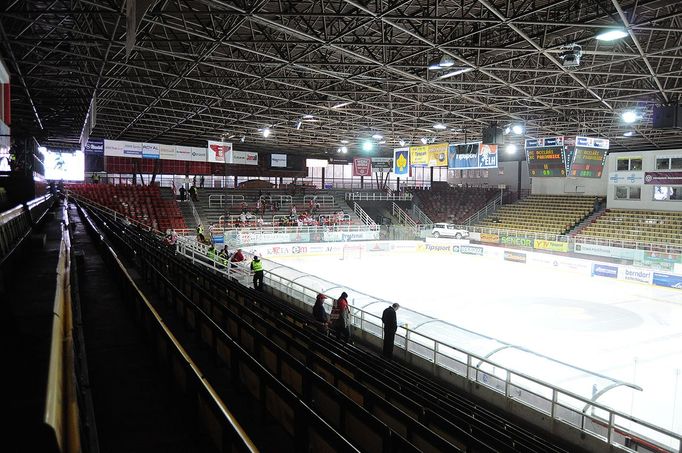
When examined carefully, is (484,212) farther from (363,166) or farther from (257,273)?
(257,273)

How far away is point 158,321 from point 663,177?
35038 millimetres

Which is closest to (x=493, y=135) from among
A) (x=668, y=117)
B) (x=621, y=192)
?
(x=668, y=117)

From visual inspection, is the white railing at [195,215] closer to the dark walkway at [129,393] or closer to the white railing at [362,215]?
the white railing at [362,215]

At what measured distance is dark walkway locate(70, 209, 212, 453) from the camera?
3574 millimetres

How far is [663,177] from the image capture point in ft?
102

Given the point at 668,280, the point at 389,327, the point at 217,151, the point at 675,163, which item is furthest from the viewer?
the point at 675,163

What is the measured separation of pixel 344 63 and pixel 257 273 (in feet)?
29.3

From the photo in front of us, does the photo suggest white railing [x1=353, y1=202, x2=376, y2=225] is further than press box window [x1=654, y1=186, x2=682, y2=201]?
Yes

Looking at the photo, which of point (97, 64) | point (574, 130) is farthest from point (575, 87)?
point (97, 64)

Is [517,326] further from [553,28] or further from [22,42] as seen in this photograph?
[22,42]

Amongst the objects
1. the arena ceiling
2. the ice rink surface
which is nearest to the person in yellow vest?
the ice rink surface

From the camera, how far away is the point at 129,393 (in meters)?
4.28

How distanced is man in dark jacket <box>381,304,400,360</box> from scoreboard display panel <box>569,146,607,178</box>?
1591 cm

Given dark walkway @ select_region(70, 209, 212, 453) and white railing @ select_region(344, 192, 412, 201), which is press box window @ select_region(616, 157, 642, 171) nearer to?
white railing @ select_region(344, 192, 412, 201)
